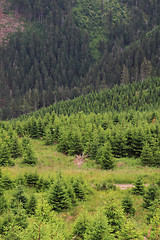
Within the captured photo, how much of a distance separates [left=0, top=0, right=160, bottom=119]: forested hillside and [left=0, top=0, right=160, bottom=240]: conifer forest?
775mm

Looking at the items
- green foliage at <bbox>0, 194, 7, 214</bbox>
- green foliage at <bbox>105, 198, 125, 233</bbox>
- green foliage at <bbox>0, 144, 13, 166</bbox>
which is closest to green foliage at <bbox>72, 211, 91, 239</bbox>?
green foliage at <bbox>105, 198, 125, 233</bbox>

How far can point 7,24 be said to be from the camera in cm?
17125

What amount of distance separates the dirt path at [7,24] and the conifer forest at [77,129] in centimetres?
81

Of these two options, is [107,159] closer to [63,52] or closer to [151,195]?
[151,195]

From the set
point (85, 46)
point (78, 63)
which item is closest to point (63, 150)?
point (78, 63)

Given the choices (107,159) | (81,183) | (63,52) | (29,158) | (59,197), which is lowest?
(63,52)

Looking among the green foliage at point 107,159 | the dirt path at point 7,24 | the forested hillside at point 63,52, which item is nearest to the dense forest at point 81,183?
the green foliage at point 107,159

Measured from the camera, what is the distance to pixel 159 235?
9.83 metres

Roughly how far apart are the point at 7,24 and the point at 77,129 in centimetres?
16522

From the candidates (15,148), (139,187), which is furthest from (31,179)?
(15,148)

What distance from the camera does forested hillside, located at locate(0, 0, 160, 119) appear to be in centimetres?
11825

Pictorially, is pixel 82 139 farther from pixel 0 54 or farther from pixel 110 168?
pixel 0 54

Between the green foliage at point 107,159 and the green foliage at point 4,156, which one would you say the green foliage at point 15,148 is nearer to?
the green foliage at point 4,156

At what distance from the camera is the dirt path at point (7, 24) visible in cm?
16662
